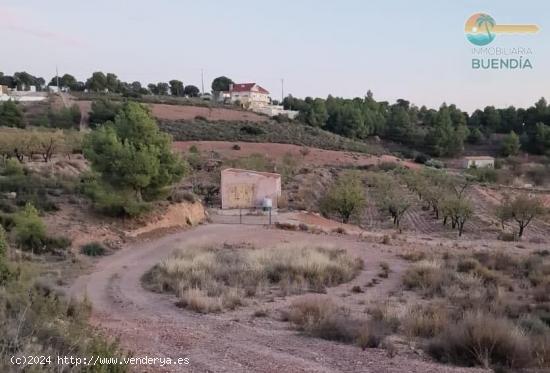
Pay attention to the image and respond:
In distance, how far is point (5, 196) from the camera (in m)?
25.2

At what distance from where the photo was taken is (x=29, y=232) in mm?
19516

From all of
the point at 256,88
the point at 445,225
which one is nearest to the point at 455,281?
the point at 445,225

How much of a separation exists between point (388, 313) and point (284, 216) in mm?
21664

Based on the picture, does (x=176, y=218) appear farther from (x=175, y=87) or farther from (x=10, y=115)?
(x=175, y=87)

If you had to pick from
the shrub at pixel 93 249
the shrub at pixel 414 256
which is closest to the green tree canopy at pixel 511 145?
the shrub at pixel 414 256

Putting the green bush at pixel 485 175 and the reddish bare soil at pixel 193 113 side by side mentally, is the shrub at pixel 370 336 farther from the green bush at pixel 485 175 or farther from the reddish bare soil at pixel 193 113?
the reddish bare soil at pixel 193 113

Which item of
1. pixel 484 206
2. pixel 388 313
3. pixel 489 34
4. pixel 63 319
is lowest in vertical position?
pixel 484 206

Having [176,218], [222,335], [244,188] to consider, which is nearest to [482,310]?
[222,335]

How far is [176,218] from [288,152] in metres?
41.6

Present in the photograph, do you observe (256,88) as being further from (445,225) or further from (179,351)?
(179,351)

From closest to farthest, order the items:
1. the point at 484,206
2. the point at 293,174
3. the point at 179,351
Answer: the point at 179,351, the point at 484,206, the point at 293,174

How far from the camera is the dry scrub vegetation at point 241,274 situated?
1257 centimetres

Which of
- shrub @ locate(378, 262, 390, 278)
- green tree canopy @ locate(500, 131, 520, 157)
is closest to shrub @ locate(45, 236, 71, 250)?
shrub @ locate(378, 262, 390, 278)

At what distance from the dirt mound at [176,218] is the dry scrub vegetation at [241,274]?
21.1ft
